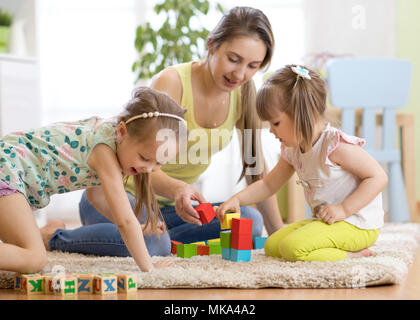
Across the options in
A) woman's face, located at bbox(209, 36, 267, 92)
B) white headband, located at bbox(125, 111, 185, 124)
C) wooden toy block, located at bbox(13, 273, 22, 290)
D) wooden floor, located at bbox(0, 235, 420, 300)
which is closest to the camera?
wooden floor, located at bbox(0, 235, 420, 300)

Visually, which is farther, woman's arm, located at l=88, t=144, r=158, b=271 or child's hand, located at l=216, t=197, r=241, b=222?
child's hand, located at l=216, t=197, r=241, b=222

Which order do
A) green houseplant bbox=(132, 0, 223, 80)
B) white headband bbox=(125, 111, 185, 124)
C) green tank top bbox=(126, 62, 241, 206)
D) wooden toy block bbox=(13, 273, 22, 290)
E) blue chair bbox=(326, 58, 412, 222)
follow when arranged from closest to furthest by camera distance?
wooden toy block bbox=(13, 273, 22, 290)
white headband bbox=(125, 111, 185, 124)
green tank top bbox=(126, 62, 241, 206)
blue chair bbox=(326, 58, 412, 222)
green houseplant bbox=(132, 0, 223, 80)

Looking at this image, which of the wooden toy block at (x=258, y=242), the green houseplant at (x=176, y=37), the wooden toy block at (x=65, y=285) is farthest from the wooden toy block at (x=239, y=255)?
the green houseplant at (x=176, y=37)

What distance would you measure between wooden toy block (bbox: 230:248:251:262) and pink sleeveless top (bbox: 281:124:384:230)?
0.91ft

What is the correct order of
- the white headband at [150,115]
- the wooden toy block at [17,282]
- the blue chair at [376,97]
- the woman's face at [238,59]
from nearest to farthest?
the wooden toy block at [17,282] < the white headband at [150,115] < the woman's face at [238,59] < the blue chair at [376,97]

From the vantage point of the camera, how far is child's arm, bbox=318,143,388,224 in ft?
4.76

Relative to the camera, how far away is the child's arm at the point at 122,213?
125 cm

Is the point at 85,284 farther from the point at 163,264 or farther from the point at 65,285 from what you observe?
the point at 163,264

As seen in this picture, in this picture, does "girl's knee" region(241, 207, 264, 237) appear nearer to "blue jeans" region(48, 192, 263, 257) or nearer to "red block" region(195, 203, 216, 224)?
"blue jeans" region(48, 192, 263, 257)

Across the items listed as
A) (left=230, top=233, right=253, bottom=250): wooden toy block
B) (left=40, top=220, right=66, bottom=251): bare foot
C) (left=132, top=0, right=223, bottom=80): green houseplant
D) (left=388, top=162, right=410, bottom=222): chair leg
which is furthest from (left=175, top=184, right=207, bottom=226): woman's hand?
(left=132, top=0, right=223, bottom=80): green houseplant

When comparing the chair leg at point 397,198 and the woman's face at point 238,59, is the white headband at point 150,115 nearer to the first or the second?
the woman's face at point 238,59

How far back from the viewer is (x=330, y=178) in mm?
1509

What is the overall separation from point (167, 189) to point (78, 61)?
2.22m

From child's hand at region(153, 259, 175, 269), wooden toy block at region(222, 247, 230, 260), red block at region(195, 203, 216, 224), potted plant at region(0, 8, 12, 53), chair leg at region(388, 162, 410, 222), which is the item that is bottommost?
chair leg at region(388, 162, 410, 222)
